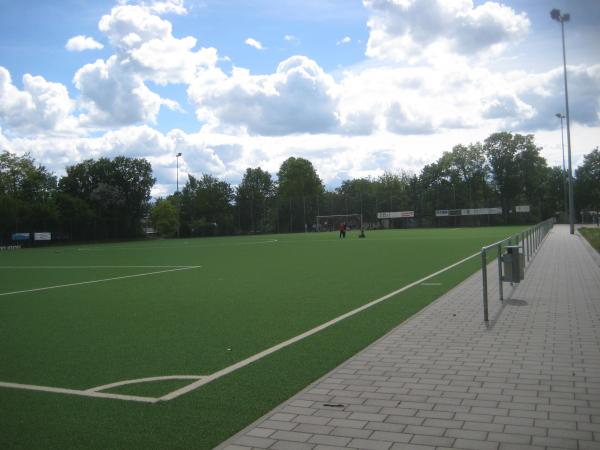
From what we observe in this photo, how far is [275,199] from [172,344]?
85912mm

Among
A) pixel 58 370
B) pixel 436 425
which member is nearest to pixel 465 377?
pixel 436 425

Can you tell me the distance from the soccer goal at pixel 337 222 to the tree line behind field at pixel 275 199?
3.56 ft

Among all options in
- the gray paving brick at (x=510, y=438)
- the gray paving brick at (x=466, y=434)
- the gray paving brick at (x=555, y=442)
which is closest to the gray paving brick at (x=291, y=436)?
the gray paving brick at (x=466, y=434)

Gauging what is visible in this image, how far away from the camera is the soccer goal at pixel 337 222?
85.2 metres

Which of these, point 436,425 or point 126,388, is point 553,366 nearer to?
point 436,425

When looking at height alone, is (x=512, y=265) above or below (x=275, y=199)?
below

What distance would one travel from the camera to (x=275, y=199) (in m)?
93.1

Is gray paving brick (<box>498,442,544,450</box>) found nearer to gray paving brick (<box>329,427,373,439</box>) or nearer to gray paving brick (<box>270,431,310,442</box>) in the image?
gray paving brick (<box>329,427,373,439</box>)

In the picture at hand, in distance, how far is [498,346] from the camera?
6.76 meters

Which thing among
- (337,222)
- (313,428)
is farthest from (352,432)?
(337,222)

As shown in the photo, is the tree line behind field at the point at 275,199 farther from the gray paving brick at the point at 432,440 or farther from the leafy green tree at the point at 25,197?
the gray paving brick at the point at 432,440

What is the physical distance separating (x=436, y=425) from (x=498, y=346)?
290cm

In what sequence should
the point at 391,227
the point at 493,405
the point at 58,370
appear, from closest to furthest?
the point at 493,405 < the point at 58,370 < the point at 391,227

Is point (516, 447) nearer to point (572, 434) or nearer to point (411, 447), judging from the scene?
point (572, 434)
